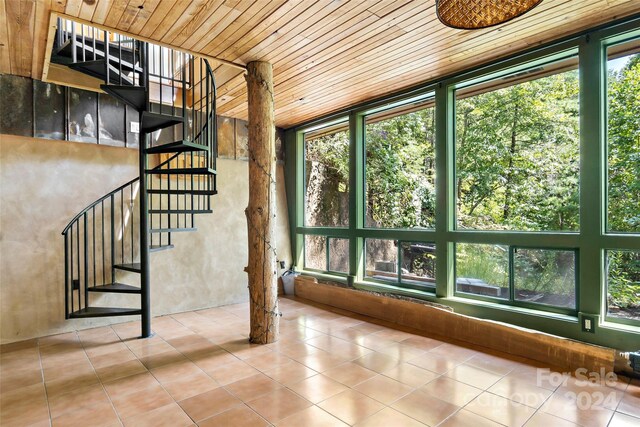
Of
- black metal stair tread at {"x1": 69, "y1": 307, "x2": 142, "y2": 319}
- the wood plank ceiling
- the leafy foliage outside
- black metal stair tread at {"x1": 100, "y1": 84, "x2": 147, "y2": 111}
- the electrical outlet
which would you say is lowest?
black metal stair tread at {"x1": 69, "y1": 307, "x2": 142, "y2": 319}

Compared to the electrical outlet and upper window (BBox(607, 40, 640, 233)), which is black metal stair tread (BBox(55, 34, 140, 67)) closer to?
upper window (BBox(607, 40, 640, 233))

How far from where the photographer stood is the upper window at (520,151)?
3461 mm

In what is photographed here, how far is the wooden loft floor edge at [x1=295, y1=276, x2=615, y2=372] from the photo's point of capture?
306 cm

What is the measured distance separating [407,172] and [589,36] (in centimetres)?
237

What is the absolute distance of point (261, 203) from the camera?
3.82 m

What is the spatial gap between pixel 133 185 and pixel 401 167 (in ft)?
12.3

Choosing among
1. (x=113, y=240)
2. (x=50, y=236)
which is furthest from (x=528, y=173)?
(x=50, y=236)

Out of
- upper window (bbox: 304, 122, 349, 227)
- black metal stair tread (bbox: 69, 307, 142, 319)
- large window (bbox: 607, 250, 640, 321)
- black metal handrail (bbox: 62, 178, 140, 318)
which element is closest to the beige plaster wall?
black metal handrail (bbox: 62, 178, 140, 318)

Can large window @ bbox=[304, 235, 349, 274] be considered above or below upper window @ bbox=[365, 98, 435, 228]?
below

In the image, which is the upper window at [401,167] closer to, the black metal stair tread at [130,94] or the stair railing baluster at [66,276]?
the black metal stair tread at [130,94]

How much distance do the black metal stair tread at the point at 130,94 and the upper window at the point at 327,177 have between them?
10.1 ft

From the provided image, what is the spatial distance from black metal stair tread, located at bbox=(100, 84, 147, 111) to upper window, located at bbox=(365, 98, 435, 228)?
10.3 feet

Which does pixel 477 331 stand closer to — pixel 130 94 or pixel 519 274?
pixel 519 274

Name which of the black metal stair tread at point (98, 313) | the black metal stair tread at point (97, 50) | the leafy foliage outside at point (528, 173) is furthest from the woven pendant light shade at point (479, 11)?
the black metal stair tread at point (98, 313)
